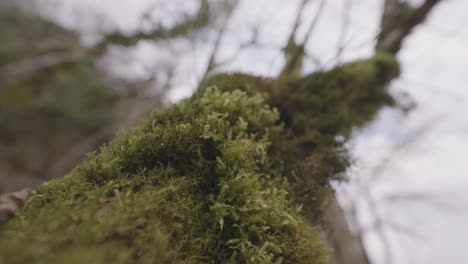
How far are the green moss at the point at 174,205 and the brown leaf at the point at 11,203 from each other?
36 millimetres

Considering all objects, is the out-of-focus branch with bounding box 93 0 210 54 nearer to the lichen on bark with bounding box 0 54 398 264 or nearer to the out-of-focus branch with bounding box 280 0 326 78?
the out-of-focus branch with bounding box 280 0 326 78

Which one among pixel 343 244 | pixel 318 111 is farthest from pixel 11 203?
pixel 343 244

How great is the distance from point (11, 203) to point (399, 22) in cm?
527

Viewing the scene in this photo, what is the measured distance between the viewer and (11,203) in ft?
3.65

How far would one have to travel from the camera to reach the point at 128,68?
10.6 m

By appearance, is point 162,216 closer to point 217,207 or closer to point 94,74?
point 217,207

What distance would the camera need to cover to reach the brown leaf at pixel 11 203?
1045 mm

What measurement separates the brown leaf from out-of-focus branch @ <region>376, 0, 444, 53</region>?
478 centimetres

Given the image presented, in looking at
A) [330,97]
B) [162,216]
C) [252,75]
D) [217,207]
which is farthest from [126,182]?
[330,97]

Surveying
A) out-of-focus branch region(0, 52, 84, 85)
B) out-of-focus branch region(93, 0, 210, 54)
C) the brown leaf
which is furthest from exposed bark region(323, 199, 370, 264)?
out-of-focus branch region(0, 52, 84, 85)

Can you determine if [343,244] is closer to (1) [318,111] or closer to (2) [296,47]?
(1) [318,111]

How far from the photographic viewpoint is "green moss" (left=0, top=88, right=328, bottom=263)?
3.08 ft

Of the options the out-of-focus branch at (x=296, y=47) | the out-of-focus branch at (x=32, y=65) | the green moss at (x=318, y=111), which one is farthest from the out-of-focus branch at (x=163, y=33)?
the green moss at (x=318, y=111)

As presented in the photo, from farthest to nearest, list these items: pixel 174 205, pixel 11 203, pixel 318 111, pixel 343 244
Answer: pixel 343 244, pixel 318 111, pixel 174 205, pixel 11 203
